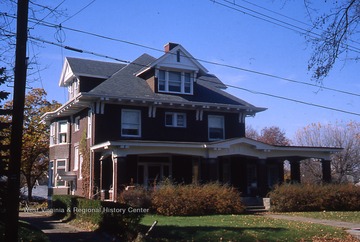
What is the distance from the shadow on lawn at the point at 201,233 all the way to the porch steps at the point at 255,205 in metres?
9.47

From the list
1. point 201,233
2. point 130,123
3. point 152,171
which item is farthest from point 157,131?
point 201,233

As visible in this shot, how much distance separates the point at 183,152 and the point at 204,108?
15.5 feet

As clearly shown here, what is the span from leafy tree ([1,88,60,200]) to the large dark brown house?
9123 millimetres

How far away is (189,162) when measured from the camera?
2925 cm

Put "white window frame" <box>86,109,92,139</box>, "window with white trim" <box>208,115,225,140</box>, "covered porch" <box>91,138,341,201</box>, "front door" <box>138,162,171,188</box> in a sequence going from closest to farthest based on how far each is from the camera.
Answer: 1. "covered porch" <box>91,138,341,201</box>
2. "white window frame" <box>86,109,92,139</box>
3. "front door" <box>138,162,171,188</box>
4. "window with white trim" <box>208,115,225,140</box>

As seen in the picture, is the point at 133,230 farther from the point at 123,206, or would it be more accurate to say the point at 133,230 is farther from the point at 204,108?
the point at 204,108

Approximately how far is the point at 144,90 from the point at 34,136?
17.4 m

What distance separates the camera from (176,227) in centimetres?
1566

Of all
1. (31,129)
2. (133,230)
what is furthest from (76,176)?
(133,230)

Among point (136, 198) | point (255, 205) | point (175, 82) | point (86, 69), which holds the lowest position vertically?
point (255, 205)

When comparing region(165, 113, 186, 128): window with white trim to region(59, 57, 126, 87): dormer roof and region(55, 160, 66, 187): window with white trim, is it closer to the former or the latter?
region(59, 57, 126, 87): dormer roof

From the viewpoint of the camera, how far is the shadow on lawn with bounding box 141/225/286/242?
13.8 meters

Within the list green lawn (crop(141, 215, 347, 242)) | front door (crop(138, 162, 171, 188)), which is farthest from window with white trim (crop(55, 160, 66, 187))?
green lawn (crop(141, 215, 347, 242))

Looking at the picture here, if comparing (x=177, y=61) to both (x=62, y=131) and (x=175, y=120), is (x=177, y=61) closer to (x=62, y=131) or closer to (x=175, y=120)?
(x=175, y=120)
